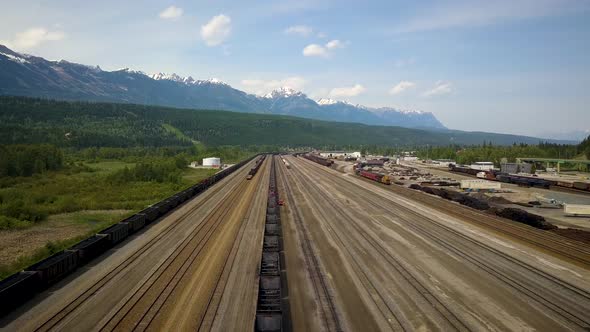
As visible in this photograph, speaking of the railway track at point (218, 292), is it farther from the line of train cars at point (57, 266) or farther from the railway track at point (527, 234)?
the railway track at point (527, 234)

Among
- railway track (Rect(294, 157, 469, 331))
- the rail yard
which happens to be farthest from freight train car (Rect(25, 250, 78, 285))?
railway track (Rect(294, 157, 469, 331))

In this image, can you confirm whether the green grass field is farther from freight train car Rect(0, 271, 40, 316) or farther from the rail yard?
the rail yard

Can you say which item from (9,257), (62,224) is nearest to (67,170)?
(62,224)

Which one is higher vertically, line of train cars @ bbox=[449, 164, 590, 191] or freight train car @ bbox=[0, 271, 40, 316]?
line of train cars @ bbox=[449, 164, 590, 191]

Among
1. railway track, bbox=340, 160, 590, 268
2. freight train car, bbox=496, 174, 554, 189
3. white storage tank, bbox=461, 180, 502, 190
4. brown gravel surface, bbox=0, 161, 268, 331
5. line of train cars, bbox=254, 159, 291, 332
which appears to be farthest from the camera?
freight train car, bbox=496, 174, 554, 189

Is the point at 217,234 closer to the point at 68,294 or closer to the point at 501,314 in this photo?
the point at 68,294

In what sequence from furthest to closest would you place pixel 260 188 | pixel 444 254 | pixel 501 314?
pixel 260 188 → pixel 444 254 → pixel 501 314

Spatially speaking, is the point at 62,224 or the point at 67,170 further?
the point at 67,170
